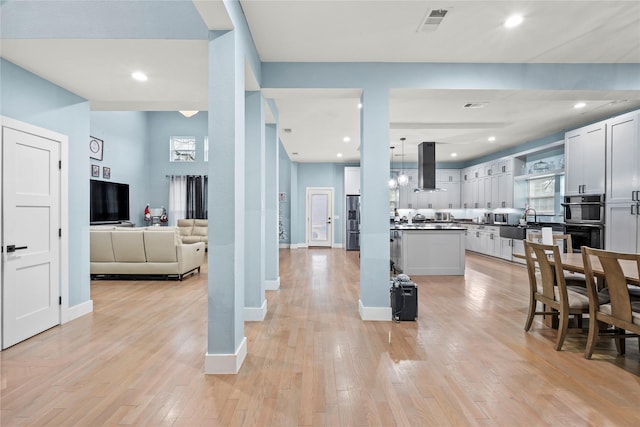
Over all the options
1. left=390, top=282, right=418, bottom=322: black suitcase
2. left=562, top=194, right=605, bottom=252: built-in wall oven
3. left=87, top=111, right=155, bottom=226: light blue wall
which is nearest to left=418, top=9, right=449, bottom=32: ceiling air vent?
left=390, top=282, right=418, bottom=322: black suitcase

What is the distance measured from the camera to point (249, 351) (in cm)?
289

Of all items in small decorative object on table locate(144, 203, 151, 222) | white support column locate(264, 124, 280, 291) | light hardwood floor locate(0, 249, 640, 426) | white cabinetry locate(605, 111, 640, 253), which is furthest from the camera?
small decorative object on table locate(144, 203, 151, 222)

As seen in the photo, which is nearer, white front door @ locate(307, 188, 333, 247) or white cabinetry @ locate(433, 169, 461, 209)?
white cabinetry @ locate(433, 169, 461, 209)

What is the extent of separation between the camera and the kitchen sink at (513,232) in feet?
23.9

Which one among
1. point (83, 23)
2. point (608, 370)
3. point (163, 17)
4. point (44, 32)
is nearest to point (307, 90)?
point (163, 17)

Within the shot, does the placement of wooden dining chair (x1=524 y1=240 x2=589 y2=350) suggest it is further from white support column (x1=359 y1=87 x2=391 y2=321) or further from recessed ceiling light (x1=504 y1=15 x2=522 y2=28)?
recessed ceiling light (x1=504 y1=15 x2=522 y2=28)

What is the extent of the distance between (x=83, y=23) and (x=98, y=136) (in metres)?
7.23

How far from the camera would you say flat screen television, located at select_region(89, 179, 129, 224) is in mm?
8203

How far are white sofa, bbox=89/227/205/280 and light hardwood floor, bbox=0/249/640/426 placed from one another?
1.63 meters

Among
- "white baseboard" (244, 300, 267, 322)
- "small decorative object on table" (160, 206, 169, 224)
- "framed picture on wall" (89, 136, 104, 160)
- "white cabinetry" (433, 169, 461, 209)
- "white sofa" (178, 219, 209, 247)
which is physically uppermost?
"framed picture on wall" (89, 136, 104, 160)

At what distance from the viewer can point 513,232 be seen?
753 centimetres

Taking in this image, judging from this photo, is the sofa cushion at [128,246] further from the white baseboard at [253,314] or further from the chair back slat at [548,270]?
the chair back slat at [548,270]

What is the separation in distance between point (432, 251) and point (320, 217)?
17.9ft

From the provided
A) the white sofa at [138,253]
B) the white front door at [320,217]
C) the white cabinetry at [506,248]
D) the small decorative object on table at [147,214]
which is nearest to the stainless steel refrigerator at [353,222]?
the white front door at [320,217]
